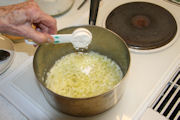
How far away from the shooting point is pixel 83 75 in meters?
0.79

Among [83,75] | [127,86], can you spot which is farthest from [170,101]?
[83,75]

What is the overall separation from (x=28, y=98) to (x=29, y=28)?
249 millimetres

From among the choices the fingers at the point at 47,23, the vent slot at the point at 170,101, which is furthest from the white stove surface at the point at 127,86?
the fingers at the point at 47,23

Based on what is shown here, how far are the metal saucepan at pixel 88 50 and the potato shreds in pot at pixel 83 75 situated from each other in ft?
0.08

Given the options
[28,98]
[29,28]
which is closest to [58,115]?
[28,98]

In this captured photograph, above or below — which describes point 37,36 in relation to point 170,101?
above

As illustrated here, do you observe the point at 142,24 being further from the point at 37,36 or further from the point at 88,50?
the point at 37,36

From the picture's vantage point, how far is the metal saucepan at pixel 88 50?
1.82ft

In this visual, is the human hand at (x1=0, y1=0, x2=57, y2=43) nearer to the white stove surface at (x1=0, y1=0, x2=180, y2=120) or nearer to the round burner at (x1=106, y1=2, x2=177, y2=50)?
the white stove surface at (x1=0, y1=0, x2=180, y2=120)

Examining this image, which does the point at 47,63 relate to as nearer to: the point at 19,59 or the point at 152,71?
the point at 19,59

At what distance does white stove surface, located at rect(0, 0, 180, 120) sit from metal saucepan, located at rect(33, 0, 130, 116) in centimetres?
4

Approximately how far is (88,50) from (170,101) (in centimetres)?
38

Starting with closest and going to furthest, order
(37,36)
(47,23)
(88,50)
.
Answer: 1. (37,36)
2. (47,23)
3. (88,50)

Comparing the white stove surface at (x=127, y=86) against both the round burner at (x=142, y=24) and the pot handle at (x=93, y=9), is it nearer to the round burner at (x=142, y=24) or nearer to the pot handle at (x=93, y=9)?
the round burner at (x=142, y=24)
